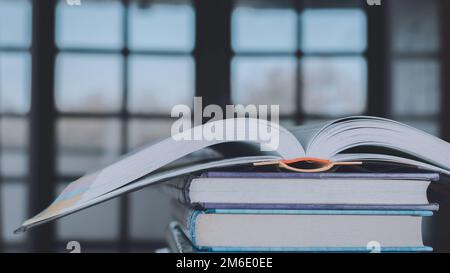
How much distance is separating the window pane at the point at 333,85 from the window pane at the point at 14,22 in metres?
0.37

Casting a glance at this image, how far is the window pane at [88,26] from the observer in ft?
Answer: 2.44

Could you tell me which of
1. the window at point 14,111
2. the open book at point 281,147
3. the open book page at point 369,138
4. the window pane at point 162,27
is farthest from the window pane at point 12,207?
the open book page at point 369,138

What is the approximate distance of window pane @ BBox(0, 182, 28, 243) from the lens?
29.0 inches

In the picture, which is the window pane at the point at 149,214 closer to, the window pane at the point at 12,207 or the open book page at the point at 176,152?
the window pane at the point at 12,207

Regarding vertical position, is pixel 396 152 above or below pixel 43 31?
below

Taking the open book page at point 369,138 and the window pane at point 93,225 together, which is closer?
the open book page at point 369,138

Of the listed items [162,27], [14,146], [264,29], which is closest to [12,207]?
[14,146]

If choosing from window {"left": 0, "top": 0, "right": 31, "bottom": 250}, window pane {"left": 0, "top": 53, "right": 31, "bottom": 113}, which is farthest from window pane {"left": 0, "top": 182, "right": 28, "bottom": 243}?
window pane {"left": 0, "top": 53, "right": 31, "bottom": 113}

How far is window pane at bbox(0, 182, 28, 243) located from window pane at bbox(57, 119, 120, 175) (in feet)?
0.20
